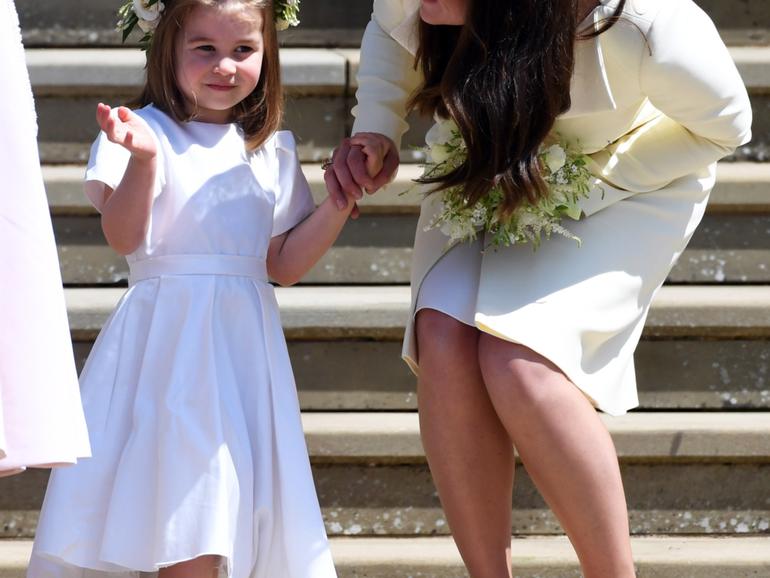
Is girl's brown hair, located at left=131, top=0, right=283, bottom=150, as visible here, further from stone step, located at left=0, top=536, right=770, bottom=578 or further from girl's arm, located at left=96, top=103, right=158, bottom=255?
stone step, located at left=0, top=536, right=770, bottom=578

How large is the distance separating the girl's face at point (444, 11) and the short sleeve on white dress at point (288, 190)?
480 millimetres

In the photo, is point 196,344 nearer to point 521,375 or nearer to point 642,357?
point 521,375

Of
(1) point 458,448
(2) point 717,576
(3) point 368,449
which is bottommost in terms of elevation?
(2) point 717,576

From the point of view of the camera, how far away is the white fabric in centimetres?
167

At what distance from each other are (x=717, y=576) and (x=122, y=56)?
84.6 inches

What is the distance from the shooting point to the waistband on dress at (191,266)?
→ 2506 millimetres

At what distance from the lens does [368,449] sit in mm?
3199

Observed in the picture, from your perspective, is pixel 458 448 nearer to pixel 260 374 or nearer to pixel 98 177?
pixel 260 374

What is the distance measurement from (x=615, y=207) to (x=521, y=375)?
1.27 ft

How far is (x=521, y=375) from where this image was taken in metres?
2.33

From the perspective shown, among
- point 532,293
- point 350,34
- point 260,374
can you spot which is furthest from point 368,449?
point 350,34

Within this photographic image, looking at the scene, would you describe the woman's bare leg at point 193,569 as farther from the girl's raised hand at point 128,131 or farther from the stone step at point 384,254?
the stone step at point 384,254

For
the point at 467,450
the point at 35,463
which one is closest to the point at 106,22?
the point at 467,450

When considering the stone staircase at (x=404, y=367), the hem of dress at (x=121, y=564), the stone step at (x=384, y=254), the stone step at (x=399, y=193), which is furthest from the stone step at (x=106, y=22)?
the hem of dress at (x=121, y=564)
